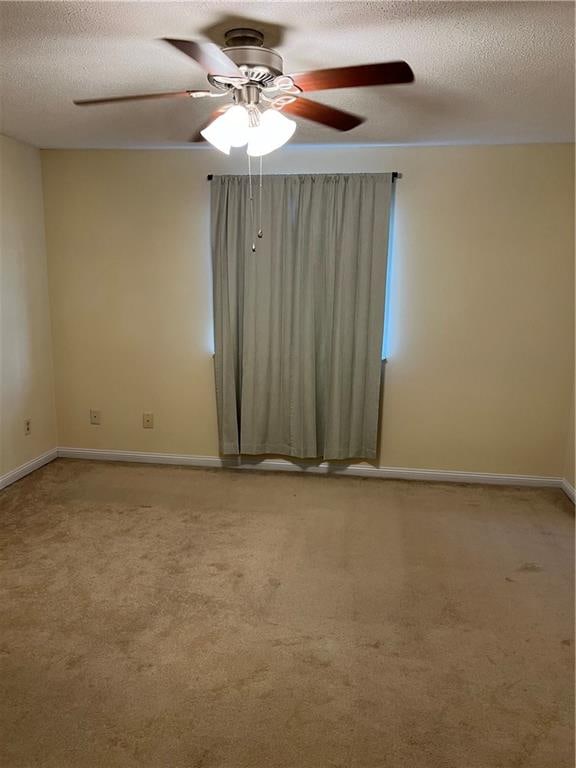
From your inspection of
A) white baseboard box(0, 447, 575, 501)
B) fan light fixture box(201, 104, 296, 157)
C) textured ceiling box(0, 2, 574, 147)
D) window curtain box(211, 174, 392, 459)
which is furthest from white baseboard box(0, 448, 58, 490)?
fan light fixture box(201, 104, 296, 157)

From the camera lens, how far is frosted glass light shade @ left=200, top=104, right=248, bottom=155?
6.32ft

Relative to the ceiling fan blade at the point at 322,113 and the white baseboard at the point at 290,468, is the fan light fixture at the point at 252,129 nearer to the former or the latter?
the ceiling fan blade at the point at 322,113

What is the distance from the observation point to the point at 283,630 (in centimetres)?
222

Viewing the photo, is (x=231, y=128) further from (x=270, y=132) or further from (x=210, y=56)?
(x=210, y=56)

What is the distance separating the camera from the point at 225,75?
1775mm

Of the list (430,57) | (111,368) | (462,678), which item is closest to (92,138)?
(111,368)

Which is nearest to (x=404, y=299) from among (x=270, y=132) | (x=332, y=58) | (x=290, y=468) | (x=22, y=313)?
(x=290, y=468)

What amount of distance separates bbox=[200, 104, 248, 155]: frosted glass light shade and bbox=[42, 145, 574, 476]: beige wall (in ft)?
5.61

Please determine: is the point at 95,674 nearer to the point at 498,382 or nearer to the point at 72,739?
the point at 72,739

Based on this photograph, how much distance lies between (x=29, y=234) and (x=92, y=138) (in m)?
0.87

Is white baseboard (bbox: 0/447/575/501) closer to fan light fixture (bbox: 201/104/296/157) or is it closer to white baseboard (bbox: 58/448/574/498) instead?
white baseboard (bbox: 58/448/574/498)

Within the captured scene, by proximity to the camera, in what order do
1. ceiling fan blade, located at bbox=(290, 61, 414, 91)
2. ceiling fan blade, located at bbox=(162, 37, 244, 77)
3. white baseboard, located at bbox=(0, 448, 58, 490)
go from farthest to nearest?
white baseboard, located at bbox=(0, 448, 58, 490) → ceiling fan blade, located at bbox=(290, 61, 414, 91) → ceiling fan blade, located at bbox=(162, 37, 244, 77)

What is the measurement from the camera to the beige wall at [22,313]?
11.6 feet

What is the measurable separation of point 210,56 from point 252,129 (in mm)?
411
